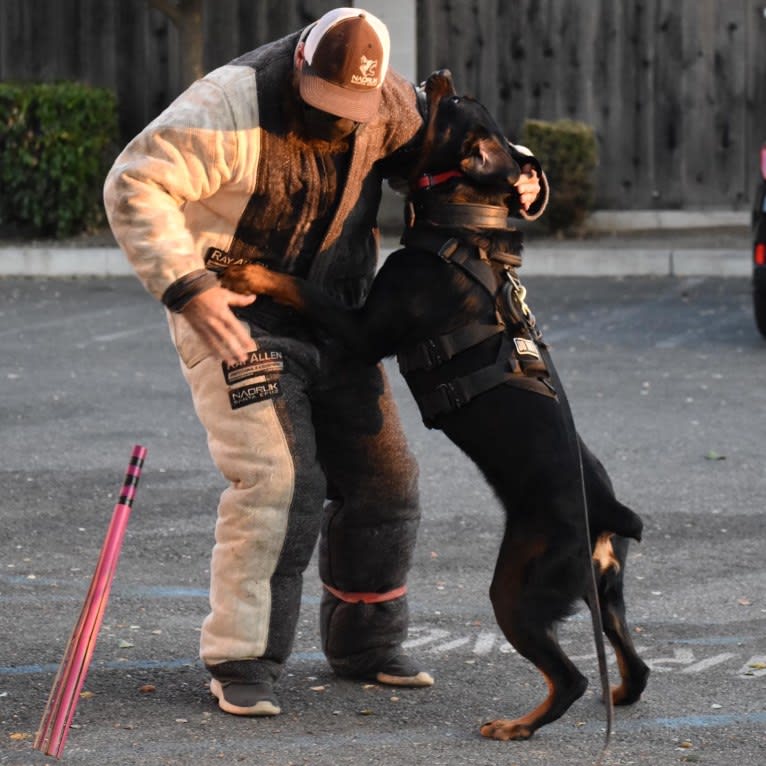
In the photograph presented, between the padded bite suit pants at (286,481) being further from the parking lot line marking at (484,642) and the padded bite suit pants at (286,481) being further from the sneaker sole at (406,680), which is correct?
the parking lot line marking at (484,642)

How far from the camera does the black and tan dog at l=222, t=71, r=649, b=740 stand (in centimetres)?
445

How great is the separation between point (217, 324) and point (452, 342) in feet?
1.99

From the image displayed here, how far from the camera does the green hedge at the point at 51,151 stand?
16.4m

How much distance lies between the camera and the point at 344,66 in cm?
434

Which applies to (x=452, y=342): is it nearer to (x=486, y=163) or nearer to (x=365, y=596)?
(x=486, y=163)

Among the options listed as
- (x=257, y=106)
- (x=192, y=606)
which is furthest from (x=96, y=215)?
(x=257, y=106)

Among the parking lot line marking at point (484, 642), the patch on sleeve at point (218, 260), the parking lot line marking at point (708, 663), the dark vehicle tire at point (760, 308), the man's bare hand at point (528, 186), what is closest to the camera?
the patch on sleeve at point (218, 260)

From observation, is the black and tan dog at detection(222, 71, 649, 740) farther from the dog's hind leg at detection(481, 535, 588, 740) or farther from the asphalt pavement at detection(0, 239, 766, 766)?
the asphalt pavement at detection(0, 239, 766, 766)

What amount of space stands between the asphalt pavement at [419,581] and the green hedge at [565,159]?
513 centimetres

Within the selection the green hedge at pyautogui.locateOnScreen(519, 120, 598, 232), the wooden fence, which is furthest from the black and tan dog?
the wooden fence

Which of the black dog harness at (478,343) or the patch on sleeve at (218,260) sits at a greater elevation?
the patch on sleeve at (218,260)

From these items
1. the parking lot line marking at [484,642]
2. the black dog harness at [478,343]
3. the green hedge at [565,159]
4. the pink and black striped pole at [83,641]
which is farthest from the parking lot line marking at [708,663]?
the green hedge at [565,159]

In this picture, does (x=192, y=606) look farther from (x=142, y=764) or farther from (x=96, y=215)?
(x=96, y=215)

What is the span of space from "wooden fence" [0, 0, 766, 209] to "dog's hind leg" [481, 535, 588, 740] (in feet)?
44.4
